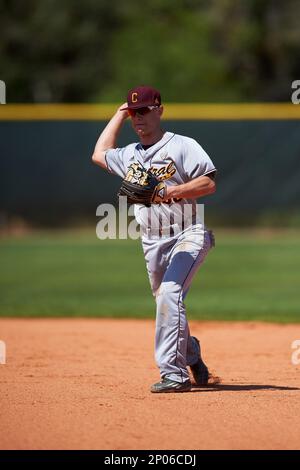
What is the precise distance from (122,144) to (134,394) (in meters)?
10.1

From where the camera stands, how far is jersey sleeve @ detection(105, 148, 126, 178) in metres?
5.30

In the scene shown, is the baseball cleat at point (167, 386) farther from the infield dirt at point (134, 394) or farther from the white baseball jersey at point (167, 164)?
the white baseball jersey at point (167, 164)

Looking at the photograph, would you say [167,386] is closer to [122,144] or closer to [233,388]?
[233,388]

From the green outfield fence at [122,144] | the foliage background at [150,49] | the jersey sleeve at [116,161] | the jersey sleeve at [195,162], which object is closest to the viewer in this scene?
the jersey sleeve at [195,162]

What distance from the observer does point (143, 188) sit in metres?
4.91

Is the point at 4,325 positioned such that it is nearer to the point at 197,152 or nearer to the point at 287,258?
the point at 197,152

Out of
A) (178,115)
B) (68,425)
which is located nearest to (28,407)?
(68,425)

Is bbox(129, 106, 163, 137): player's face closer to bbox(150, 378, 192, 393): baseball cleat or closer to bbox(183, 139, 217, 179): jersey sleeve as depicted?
bbox(183, 139, 217, 179): jersey sleeve

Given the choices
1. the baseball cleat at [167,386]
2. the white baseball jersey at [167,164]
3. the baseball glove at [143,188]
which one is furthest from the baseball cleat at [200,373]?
the baseball glove at [143,188]

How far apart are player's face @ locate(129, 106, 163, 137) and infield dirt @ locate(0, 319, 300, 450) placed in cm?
148

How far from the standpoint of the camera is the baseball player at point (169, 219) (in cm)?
510

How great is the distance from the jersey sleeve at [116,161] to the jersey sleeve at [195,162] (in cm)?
40

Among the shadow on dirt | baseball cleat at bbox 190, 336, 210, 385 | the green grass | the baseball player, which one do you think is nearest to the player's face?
the baseball player

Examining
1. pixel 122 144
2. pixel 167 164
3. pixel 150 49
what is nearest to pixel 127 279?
pixel 122 144
